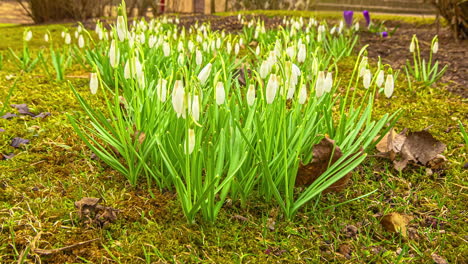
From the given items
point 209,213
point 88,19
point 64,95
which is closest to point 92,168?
point 209,213

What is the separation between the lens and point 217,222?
1884 mm

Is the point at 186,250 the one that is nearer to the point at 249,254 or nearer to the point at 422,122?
the point at 249,254

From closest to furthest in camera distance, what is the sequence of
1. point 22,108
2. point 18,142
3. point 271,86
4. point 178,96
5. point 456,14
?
point 178,96 < point 271,86 < point 18,142 < point 22,108 < point 456,14

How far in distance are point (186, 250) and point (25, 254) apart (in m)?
0.54

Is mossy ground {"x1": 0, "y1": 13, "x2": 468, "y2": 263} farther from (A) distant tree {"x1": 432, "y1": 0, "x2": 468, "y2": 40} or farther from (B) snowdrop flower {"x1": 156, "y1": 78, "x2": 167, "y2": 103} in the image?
(A) distant tree {"x1": 432, "y1": 0, "x2": 468, "y2": 40}

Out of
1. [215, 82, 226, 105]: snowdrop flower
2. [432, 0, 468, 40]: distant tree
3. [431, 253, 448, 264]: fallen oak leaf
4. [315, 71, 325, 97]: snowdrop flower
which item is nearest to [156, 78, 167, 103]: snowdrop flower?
[215, 82, 226, 105]: snowdrop flower

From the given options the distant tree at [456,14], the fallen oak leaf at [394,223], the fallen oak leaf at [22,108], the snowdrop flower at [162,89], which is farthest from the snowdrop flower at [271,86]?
the distant tree at [456,14]

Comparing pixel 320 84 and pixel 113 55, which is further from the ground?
pixel 113 55

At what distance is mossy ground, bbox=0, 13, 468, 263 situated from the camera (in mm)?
1695

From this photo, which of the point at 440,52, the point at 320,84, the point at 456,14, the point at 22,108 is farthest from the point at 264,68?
the point at 456,14

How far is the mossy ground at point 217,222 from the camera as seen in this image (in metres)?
1.70

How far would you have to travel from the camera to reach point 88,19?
10586 millimetres

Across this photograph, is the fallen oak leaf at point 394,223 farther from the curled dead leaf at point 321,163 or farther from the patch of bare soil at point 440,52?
the patch of bare soil at point 440,52

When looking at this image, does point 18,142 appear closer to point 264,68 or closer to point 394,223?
point 264,68
